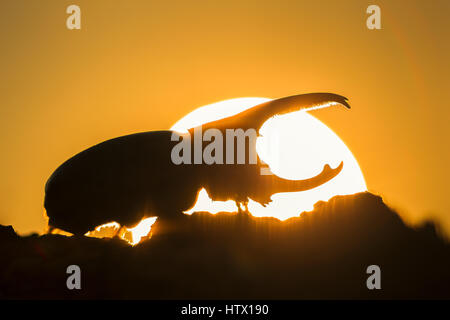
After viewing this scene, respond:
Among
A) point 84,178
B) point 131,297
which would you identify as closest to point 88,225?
point 84,178

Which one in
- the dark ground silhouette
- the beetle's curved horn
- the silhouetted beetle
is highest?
the beetle's curved horn

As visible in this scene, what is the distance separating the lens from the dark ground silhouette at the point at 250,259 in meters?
14.5

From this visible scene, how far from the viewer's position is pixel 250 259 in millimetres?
15445

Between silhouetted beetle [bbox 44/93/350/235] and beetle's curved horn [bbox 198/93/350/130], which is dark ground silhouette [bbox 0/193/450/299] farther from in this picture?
beetle's curved horn [bbox 198/93/350/130]

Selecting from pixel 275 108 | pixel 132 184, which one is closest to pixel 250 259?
pixel 132 184

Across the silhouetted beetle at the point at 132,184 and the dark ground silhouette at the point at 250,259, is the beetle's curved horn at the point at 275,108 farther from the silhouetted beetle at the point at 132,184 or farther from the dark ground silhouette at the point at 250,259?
the dark ground silhouette at the point at 250,259

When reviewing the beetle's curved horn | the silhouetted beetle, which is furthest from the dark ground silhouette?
the beetle's curved horn

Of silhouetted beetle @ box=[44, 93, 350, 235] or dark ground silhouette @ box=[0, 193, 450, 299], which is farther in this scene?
silhouetted beetle @ box=[44, 93, 350, 235]

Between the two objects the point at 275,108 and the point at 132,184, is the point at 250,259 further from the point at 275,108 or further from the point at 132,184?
the point at 275,108

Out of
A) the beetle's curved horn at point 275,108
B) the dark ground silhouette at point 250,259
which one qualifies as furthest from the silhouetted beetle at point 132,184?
the beetle's curved horn at point 275,108

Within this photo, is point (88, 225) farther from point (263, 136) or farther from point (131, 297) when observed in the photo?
point (263, 136)

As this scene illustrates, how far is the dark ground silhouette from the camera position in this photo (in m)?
14.5

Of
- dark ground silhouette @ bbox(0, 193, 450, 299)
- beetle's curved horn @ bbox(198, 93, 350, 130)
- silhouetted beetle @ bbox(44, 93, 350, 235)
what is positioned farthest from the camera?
beetle's curved horn @ bbox(198, 93, 350, 130)

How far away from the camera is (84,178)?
17453 millimetres
